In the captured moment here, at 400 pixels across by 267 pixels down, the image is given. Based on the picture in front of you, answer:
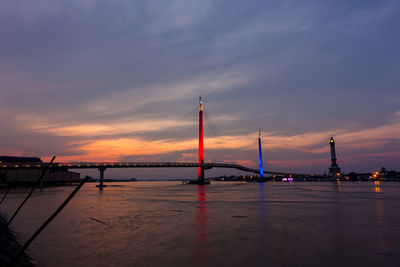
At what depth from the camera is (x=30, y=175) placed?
9888cm

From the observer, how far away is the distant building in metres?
95.7

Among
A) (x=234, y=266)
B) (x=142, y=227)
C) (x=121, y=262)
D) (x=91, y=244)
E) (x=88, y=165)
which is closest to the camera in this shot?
(x=234, y=266)

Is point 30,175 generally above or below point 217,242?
above

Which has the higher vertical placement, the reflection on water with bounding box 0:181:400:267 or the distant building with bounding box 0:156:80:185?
the distant building with bounding box 0:156:80:185

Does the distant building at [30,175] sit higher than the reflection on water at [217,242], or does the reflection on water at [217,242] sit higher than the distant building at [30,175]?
the distant building at [30,175]

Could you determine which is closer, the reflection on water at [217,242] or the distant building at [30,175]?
the reflection on water at [217,242]

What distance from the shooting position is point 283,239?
14234 millimetres

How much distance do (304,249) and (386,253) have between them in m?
3.13

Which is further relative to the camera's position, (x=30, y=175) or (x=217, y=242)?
(x=30, y=175)

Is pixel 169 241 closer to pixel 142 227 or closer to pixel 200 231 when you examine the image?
→ pixel 200 231

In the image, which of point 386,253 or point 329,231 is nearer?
point 386,253

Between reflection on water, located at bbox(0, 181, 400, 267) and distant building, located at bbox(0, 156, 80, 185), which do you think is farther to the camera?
distant building, located at bbox(0, 156, 80, 185)

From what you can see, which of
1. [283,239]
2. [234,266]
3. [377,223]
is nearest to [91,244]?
[234,266]

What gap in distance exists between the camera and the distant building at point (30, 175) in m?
95.7
